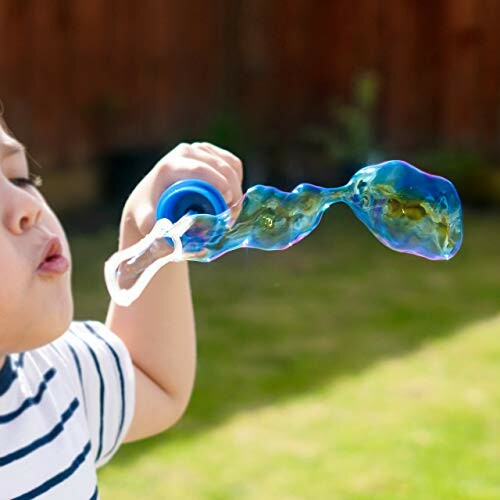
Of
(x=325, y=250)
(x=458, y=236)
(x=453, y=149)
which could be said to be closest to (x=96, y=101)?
(x=325, y=250)

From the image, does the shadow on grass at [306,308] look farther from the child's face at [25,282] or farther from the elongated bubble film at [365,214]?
the child's face at [25,282]

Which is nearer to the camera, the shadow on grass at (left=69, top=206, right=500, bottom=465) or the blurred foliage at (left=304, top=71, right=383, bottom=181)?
the shadow on grass at (left=69, top=206, right=500, bottom=465)

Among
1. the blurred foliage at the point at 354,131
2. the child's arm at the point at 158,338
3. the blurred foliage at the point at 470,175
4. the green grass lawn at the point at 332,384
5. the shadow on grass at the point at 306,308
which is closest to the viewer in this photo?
the child's arm at the point at 158,338

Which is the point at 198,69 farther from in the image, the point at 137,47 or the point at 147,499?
the point at 147,499

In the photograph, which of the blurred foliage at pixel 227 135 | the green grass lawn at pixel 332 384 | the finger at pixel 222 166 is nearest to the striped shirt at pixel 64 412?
the finger at pixel 222 166

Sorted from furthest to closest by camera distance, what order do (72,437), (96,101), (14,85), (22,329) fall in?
(96,101)
(14,85)
(72,437)
(22,329)

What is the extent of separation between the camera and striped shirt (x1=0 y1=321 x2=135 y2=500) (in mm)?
1211

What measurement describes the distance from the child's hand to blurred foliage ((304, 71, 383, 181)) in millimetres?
5946

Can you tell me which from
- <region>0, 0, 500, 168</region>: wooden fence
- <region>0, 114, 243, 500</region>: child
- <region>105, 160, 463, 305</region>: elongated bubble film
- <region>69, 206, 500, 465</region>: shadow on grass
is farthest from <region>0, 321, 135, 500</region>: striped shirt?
<region>0, 0, 500, 168</region>: wooden fence

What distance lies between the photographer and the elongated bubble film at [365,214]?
1.34m

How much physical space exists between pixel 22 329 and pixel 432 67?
22.2ft

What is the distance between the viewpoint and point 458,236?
1.46 metres

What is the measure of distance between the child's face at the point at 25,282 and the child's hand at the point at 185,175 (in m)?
0.16

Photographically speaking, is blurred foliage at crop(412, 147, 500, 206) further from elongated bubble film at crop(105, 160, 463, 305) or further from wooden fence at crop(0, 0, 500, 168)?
elongated bubble film at crop(105, 160, 463, 305)
